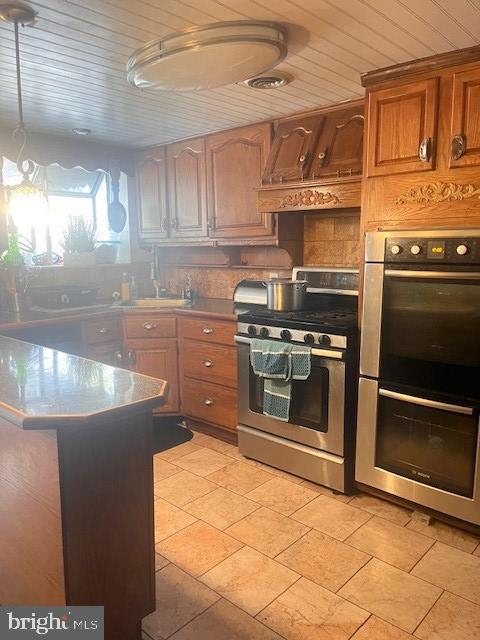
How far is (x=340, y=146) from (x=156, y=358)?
193 cm

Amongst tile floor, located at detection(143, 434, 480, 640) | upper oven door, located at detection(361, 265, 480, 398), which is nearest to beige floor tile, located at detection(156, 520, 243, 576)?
tile floor, located at detection(143, 434, 480, 640)

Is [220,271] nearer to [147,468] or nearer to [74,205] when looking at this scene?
[74,205]

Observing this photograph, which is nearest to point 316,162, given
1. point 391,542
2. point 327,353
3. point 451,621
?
point 327,353

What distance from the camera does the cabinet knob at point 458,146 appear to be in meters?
2.13

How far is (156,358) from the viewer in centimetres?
359

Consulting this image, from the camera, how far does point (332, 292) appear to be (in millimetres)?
3033

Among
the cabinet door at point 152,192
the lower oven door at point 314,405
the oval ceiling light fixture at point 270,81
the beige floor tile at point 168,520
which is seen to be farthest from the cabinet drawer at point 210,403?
the oval ceiling light fixture at point 270,81

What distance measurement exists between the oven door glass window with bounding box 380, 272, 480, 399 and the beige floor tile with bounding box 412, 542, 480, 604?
0.71 meters

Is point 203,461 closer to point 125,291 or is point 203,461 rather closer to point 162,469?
point 162,469

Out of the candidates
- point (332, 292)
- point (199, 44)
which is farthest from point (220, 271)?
point (199, 44)

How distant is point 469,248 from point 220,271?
2236 mm

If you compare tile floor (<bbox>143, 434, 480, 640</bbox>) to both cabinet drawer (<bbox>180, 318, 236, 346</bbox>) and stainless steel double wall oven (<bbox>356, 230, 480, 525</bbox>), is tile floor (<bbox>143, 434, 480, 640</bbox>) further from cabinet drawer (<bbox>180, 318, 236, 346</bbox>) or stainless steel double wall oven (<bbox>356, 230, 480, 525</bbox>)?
cabinet drawer (<bbox>180, 318, 236, 346</bbox>)

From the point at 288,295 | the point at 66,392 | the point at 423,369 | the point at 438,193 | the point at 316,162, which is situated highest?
the point at 316,162

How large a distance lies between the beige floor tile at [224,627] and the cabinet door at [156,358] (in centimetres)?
187
